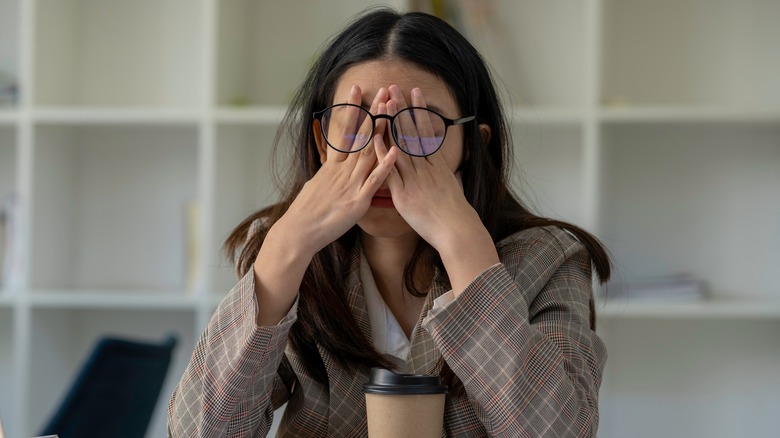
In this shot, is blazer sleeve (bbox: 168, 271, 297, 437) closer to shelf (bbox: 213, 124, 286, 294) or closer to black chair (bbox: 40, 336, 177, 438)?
black chair (bbox: 40, 336, 177, 438)

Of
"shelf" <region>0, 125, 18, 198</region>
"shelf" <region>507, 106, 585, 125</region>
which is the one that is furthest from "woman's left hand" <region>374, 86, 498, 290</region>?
"shelf" <region>0, 125, 18, 198</region>

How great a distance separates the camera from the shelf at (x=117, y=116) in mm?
2465

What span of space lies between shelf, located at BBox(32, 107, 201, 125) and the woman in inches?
44.5

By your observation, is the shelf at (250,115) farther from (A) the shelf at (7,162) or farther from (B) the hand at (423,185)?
(B) the hand at (423,185)

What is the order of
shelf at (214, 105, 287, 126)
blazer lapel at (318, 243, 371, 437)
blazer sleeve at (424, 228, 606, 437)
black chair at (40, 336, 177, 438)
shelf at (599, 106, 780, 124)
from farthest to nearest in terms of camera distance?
1. shelf at (214, 105, 287, 126)
2. shelf at (599, 106, 780, 124)
3. black chair at (40, 336, 177, 438)
4. blazer lapel at (318, 243, 371, 437)
5. blazer sleeve at (424, 228, 606, 437)

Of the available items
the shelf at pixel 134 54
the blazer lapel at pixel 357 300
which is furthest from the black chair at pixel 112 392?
the shelf at pixel 134 54

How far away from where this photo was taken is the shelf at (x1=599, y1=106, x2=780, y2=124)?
2.32 m

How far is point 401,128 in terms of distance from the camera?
45.8 inches

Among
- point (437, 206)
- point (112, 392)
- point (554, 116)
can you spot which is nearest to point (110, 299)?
point (112, 392)

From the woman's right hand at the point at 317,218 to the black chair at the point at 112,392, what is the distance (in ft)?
1.68

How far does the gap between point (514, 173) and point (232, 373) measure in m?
1.47

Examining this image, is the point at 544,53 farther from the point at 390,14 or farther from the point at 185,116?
the point at 390,14

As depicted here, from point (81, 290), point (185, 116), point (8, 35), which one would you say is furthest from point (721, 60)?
point (8, 35)

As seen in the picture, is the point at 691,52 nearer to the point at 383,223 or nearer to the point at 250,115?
the point at 250,115
